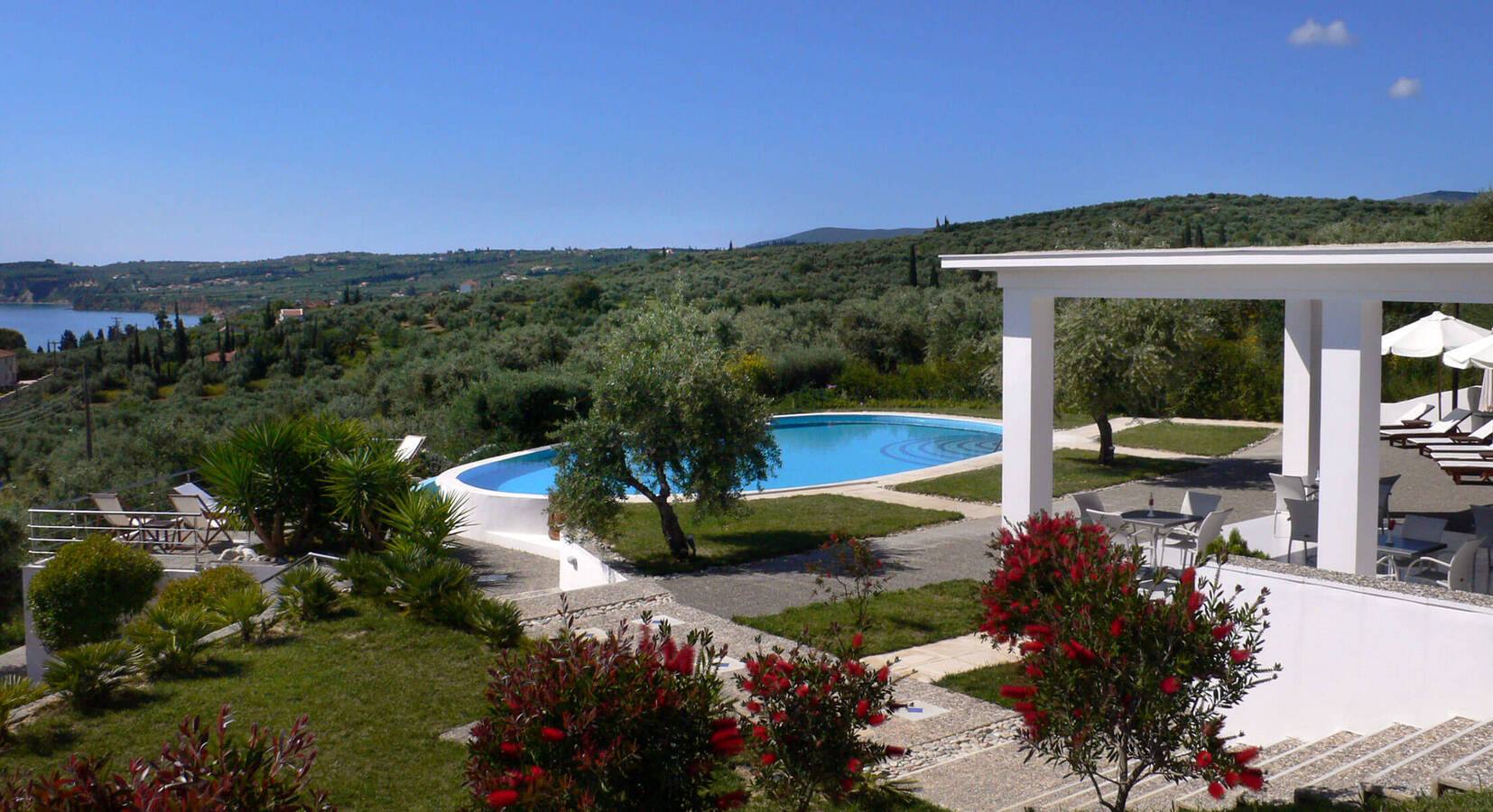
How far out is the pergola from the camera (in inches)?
296

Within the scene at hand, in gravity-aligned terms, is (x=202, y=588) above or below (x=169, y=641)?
below

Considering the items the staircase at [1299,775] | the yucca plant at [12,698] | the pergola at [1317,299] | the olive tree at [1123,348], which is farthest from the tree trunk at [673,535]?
the olive tree at [1123,348]

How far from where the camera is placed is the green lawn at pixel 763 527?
1269 centimetres

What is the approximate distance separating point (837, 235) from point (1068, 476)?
197ft

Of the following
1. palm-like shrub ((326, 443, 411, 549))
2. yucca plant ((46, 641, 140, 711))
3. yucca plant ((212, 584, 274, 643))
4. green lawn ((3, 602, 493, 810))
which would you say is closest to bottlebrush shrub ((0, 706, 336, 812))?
green lawn ((3, 602, 493, 810))

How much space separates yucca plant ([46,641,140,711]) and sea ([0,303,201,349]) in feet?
153

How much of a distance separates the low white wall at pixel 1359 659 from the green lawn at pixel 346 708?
558cm

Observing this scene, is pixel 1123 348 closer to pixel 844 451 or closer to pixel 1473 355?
pixel 1473 355

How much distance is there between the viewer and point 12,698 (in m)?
7.66

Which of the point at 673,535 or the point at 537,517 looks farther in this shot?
the point at 537,517

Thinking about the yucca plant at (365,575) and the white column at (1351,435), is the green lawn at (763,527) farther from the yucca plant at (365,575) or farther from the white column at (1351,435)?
the white column at (1351,435)

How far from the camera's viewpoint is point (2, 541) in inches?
682

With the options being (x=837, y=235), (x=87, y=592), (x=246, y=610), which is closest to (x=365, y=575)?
(x=246, y=610)

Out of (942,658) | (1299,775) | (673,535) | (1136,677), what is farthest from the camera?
(673,535)
